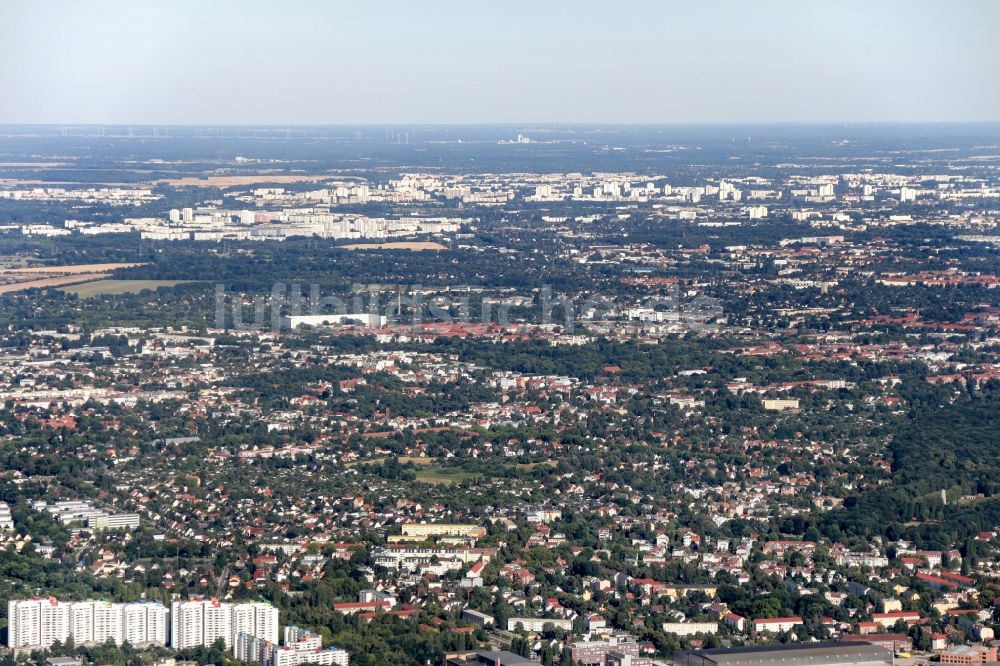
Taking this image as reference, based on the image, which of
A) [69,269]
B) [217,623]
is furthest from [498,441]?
[69,269]

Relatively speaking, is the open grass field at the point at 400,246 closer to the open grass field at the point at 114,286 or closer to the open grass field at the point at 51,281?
the open grass field at the point at 114,286

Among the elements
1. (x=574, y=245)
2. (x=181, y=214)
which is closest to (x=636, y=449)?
(x=574, y=245)

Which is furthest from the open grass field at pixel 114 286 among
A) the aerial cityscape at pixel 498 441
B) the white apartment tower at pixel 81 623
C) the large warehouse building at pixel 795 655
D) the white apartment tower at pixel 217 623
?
the large warehouse building at pixel 795 655

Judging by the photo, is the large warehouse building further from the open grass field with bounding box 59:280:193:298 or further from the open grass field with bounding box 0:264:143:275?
the open grass field with bounding box 0:264:143:275

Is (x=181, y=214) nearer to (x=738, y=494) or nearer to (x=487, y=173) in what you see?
(x=487, y=173)

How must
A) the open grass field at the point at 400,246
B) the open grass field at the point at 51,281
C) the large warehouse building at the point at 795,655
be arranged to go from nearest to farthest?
the large warehouse building at the point at 795,655
the open grass field at the point at 51,281
the open grass field at the point at 400,246

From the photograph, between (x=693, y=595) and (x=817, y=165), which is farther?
(x=817, y=165)
